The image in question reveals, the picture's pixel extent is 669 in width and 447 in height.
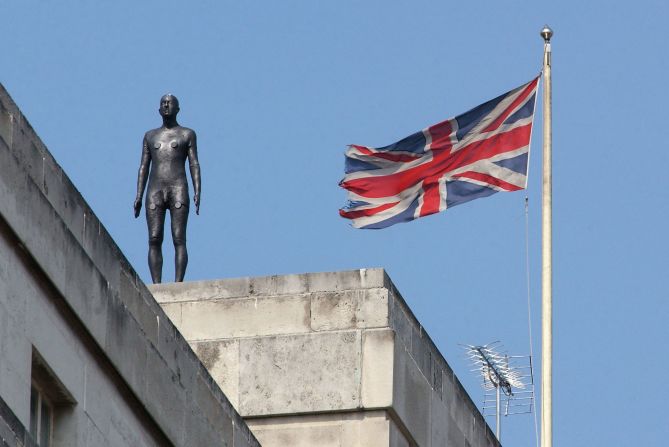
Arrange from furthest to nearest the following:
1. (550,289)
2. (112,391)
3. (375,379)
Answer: (550,289) → (375,379) → (112,391)

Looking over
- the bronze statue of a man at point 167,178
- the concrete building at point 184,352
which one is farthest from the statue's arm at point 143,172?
the concrete building at point 184,352

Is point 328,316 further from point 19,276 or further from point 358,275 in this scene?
point 19,276

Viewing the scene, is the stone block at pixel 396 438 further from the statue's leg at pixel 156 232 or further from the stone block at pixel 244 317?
the statue's leg at pixel 156 232

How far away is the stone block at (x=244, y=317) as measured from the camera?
91.7 feet

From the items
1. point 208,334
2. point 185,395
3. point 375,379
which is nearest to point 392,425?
point 375,379

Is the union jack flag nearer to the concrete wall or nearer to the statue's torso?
the statue's torso

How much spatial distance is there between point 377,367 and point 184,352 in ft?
16.0

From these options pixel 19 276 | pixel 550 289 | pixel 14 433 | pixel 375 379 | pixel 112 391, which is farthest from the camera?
pixel 550 289

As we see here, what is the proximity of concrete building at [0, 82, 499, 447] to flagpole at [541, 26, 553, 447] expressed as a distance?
43.8 inches

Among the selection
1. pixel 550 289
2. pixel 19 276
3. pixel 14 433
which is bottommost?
pixel 14 433

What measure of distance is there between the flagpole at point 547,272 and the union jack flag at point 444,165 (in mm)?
1101

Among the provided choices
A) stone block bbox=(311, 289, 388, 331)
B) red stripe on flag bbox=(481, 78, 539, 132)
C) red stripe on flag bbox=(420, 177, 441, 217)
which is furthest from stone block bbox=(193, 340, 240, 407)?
red stripe on flag bbox=(481, 78, 539, 132)

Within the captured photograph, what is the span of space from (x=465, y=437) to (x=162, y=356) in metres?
8.03

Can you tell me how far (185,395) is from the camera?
22.7m
